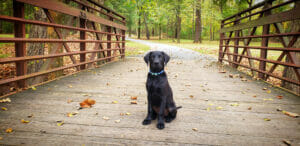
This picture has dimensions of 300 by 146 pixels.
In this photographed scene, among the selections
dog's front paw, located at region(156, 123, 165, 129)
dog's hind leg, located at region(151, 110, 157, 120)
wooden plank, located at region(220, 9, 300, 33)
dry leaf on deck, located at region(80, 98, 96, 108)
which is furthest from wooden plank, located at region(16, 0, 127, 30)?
wooden plank, located at region(220, 9, 300, 33)

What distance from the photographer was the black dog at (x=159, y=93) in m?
2.36

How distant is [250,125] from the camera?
8.11ft

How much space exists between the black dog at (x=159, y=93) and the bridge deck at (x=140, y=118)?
0.41 feet

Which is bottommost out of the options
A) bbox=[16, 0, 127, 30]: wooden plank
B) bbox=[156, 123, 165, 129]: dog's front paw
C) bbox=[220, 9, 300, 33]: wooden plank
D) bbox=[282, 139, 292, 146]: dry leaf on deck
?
bbox=[282, 139, 292, 146]: dry leaf on deck

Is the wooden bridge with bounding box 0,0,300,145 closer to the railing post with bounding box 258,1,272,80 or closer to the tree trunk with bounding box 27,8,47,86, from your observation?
the railing post with bounding box 258,1,272,80

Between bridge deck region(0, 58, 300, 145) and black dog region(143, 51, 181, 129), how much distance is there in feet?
0.41

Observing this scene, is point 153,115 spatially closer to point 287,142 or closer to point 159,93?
point 159,93

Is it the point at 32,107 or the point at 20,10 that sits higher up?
the point at 20,10

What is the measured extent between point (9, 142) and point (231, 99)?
3.42m

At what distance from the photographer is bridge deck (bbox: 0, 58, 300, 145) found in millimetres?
2076

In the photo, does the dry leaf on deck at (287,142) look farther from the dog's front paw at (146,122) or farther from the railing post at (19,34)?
the railing post at (19,34)

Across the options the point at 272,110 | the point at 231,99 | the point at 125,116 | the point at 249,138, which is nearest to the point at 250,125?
the point at 249,138

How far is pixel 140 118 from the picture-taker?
262 centimetres

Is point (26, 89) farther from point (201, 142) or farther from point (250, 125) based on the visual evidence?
point (250, 125)
